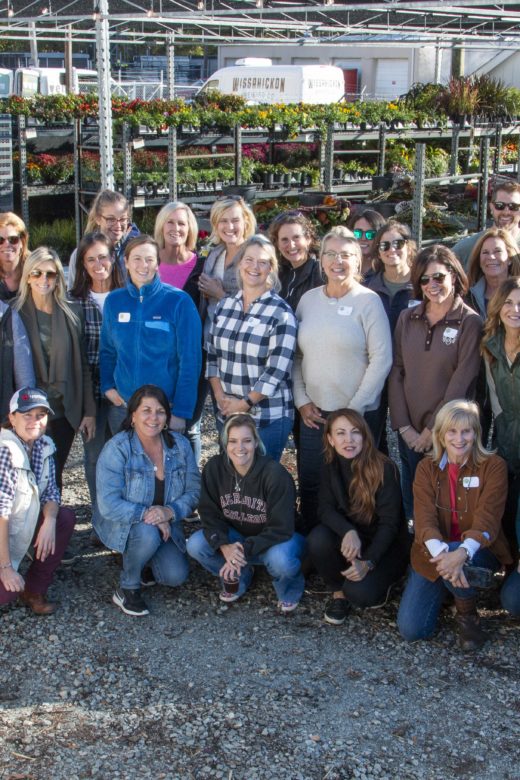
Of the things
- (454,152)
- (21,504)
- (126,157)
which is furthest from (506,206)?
(454,152)

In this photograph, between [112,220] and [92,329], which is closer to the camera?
[92,329]

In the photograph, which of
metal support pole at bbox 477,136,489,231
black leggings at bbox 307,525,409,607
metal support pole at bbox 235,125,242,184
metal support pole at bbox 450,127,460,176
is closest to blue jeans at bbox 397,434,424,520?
black leggings at bbox 307,525,409,607

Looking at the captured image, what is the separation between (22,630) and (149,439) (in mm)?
1086

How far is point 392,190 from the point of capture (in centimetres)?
1082

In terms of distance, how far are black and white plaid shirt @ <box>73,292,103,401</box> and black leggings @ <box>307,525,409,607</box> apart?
4.98 ft

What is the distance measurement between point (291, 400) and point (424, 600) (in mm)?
1232

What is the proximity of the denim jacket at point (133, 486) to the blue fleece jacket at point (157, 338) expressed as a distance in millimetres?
281

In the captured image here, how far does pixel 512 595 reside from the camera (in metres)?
4.30

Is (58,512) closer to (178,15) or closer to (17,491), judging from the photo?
(17,491)

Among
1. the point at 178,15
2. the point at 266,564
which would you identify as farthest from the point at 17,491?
the point at 178,15

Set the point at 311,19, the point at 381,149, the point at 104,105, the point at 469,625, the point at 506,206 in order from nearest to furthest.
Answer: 1. the point at 469,625
2. the point at 506,206
3. the point at 104,105
4. the point at 381,149
5. the point at 311,19

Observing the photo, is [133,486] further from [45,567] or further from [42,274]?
[42,274]

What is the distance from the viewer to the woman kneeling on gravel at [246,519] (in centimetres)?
450

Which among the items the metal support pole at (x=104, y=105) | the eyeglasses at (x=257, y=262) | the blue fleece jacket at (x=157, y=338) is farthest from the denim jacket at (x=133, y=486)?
the metal support pole at (x=104, y=105)
